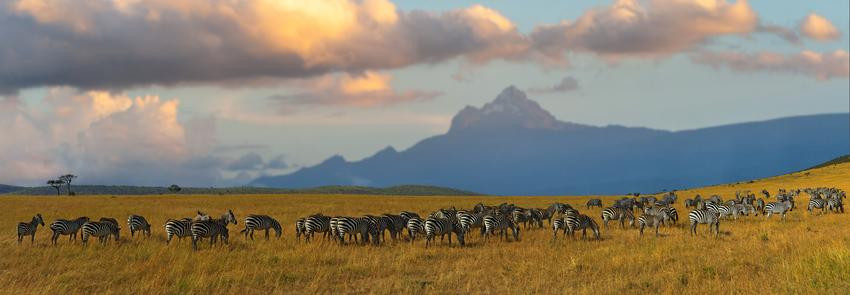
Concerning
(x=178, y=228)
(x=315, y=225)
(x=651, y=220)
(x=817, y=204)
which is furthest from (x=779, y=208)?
(x=178, y=228)

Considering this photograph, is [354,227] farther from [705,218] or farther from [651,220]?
[705,218]

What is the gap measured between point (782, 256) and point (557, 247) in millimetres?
8607

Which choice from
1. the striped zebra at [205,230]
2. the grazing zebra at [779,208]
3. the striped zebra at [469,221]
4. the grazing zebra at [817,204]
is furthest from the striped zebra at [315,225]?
the grazing zebra at [817,204]

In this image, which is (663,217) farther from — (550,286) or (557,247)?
(550,286)

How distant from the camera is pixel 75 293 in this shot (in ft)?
59.3

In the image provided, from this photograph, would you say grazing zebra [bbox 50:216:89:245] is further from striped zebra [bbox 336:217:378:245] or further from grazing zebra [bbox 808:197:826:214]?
grazing zebra [bbox 808:197:826:214]

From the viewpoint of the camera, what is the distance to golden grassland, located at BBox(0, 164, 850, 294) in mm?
18594

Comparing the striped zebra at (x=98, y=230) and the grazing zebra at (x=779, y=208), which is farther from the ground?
the grazing zebra at (x=779, y=208)

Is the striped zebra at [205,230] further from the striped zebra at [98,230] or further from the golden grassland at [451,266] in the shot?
the striped zebra at [98,230]

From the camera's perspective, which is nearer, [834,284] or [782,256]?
[834,284]

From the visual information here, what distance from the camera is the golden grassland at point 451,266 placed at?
61.0ft

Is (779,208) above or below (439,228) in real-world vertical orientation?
above

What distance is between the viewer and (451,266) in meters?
22.7

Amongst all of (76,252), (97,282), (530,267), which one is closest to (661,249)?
(530,267)
